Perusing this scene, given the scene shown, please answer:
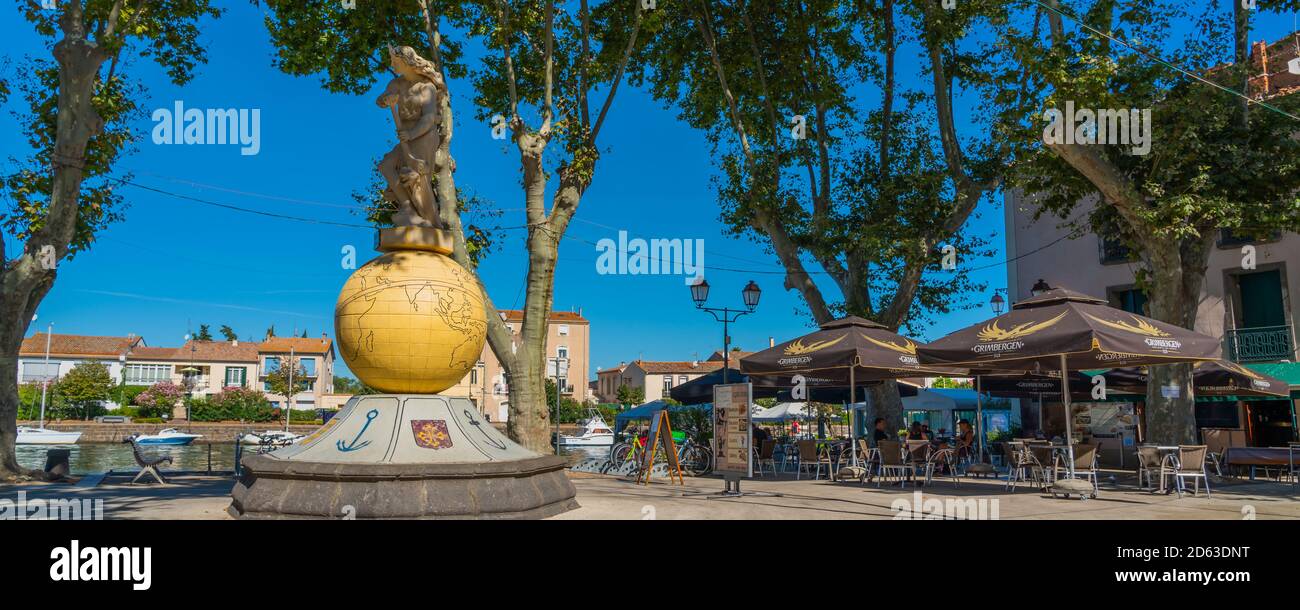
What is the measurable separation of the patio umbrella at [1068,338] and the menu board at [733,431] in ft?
8.75

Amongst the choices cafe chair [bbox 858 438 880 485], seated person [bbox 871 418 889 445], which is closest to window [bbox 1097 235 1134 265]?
seated person [bbox 871 418 889 445]

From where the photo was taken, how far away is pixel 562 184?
655 inches

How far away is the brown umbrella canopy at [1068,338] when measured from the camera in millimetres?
9648

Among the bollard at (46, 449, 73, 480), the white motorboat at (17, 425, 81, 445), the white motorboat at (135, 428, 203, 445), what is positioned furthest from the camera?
the white motorboat at (135, 428, 203, 445)

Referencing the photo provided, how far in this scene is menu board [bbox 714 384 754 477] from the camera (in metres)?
11.1

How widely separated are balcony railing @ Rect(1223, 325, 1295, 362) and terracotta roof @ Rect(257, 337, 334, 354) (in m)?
65.8

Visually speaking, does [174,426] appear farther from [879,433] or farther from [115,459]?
[879,433]

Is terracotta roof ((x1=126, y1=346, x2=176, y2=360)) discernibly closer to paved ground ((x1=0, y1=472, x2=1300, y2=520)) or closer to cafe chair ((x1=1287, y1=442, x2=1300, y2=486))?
paved ground ((x1=0, y1=472, x2=1300, y2=520))

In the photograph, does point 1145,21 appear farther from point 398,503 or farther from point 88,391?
point 88,391

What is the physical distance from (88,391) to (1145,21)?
6497 centimetres

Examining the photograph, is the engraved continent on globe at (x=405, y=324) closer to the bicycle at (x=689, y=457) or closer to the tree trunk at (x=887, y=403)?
the bicycle at (x=689, y=457)

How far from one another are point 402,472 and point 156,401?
59.6 metres

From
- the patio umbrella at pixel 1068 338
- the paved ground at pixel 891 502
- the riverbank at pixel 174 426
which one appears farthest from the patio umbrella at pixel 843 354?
the riverbank at pixel 174 426

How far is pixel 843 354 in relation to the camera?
1219cm
